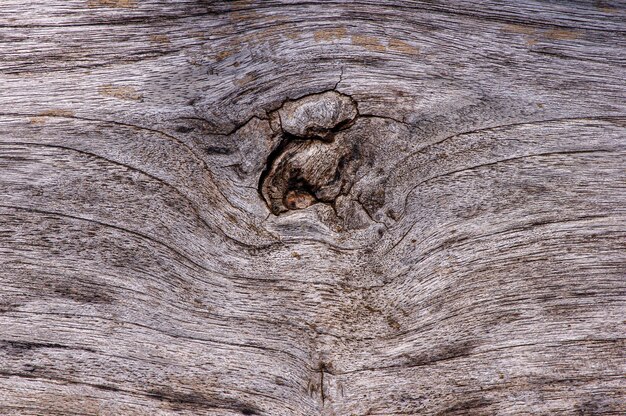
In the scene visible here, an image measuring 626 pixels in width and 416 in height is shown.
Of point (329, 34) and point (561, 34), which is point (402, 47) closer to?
point (329, 34)

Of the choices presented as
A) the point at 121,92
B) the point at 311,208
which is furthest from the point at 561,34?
the point at 121,92

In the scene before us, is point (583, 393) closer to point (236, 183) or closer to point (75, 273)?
point (236, 183)

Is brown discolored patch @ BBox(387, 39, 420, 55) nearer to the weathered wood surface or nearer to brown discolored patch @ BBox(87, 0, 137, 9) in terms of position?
the weathered wood surface

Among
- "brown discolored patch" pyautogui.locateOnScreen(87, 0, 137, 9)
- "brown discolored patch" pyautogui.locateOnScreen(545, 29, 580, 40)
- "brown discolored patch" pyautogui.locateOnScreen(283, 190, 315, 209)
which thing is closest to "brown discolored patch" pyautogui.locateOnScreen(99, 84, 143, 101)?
"brown discolored patch" pyautogui.locateOnScreen(87, 0, 137, 9)

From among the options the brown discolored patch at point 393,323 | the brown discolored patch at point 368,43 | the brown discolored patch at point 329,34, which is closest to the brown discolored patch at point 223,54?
the brown discolored patch at point 329,34

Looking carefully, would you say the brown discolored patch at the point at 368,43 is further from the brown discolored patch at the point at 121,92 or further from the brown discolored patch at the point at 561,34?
the brown discolored patch at the point at 121,92

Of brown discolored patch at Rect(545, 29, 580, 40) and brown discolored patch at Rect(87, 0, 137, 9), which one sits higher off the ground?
brown discolored patch at Rect(545, 29, 580, 40)
